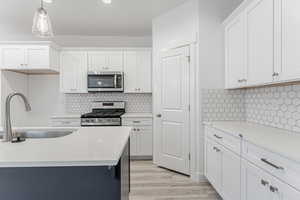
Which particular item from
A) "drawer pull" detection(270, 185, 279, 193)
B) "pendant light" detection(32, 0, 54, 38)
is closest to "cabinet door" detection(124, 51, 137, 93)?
"pendant light" detection(32, 0, 54, 38)

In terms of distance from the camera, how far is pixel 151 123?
4.10 m

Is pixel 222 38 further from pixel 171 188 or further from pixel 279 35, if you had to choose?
pixel 171 188

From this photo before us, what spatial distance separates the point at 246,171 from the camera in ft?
5.94

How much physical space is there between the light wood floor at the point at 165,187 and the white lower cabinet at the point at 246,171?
0.21m

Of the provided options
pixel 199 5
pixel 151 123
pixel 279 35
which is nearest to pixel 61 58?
pixel 151 123

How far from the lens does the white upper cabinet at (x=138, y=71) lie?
14.3 feet

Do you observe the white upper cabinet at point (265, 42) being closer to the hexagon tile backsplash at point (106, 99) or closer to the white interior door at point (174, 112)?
the white interior door at point (174, 112)

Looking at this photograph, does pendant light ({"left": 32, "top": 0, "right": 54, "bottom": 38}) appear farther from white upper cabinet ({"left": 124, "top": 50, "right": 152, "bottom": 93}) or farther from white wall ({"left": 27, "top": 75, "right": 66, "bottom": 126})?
white wall ({"left": 27, "top": 75, "right": 66, "bottom": 126})

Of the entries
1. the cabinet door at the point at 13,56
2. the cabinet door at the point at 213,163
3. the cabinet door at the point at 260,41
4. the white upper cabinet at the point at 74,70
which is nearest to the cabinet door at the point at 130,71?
the white upper cabinet at the point at 74,70

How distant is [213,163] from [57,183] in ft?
6.23

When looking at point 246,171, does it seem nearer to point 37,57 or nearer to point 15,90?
point 37,57

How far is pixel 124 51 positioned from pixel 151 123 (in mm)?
1613

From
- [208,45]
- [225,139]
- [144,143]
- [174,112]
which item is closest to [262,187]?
[225,139]

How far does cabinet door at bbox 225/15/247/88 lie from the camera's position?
94.6 inches
